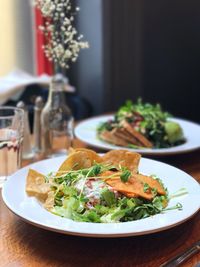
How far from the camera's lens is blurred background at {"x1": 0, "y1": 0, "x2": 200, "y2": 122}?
2535mm

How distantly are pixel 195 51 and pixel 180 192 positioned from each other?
2162 millimetres

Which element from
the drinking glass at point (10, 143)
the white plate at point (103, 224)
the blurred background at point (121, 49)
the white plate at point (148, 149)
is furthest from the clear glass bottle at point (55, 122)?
the blurred background at point (121, 49)

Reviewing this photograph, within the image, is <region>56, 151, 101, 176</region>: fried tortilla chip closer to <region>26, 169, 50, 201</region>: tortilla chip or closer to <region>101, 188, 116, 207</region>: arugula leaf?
<region>26, 169, 50, 201</region>: tortilla chip

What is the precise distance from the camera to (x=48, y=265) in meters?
0.81

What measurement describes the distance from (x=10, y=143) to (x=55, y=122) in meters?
0.25

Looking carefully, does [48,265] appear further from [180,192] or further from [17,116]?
[17,116]

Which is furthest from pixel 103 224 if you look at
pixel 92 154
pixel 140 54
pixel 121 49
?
pixel 140 54

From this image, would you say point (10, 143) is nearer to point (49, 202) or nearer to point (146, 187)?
point (49, 202)

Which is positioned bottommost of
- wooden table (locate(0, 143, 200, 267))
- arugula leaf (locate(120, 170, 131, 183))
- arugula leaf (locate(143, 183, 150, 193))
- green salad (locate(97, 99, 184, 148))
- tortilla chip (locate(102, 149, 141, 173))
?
wooden table (locate(0, 143, 200, 267))

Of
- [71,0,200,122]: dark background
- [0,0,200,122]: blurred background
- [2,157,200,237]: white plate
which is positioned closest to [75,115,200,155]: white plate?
[2,157,200,237]: white plate

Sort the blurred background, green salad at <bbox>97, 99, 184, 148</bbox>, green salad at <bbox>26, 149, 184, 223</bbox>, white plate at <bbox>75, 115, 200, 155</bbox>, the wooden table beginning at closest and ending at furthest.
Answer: the wooden table
green salad at <bbox>26, 149, 184, 223</bbox>
white plate at <bbox>75, 115, 200, 155</bbox>
green salad at <bbox>97, 99, 184, 148</bbox>
the blurred background

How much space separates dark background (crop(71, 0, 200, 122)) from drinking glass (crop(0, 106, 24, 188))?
4.59ft

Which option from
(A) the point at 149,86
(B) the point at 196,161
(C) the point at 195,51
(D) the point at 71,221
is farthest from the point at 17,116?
(C) the point at 195,51

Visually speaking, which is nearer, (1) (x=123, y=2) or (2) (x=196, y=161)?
(2) (x=196, y=161)
